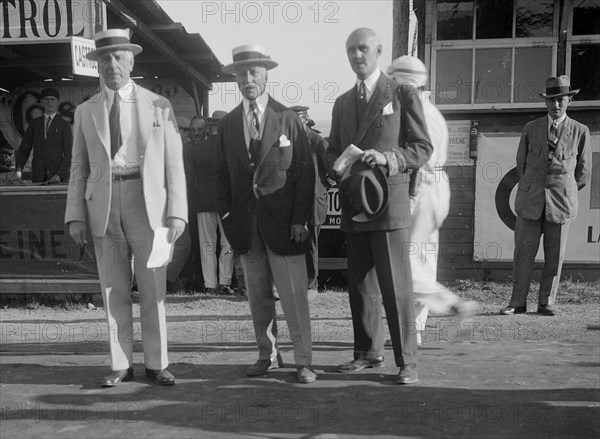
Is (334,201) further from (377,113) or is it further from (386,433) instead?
(386,433)

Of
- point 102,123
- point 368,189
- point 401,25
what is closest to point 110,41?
point 102,123

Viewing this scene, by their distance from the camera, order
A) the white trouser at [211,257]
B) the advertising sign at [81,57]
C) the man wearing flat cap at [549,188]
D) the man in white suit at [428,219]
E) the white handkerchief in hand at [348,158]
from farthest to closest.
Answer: the white trouser at [211,257] < the advertising sign at [81,57] < the man wearing flat cap at [549,188] < the man in white suit at [428,219] < the white handkerchief in hand at [348,158]

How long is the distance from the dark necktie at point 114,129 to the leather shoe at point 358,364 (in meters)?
2.16

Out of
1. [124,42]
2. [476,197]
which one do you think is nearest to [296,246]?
[124,42]

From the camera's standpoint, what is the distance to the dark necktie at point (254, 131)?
466 centimetres

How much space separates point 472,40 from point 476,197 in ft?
7.54

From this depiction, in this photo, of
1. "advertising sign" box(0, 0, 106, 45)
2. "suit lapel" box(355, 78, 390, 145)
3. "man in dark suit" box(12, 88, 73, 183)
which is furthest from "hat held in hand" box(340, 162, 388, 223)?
"man in dark suit" box(12, 88, 73, 183)

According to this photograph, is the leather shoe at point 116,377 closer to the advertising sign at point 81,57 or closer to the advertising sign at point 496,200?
the advertising sign at point 81,57

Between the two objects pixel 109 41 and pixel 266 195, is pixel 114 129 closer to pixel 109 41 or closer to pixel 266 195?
pixel 109 41

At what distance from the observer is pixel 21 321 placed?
25.7 ft

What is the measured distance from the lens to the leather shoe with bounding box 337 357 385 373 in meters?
4.74

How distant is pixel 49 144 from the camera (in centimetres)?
1012

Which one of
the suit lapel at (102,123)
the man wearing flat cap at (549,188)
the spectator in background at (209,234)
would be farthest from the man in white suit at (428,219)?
the spectator in background at (209,234)

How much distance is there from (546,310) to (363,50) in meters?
Result: 4.18
